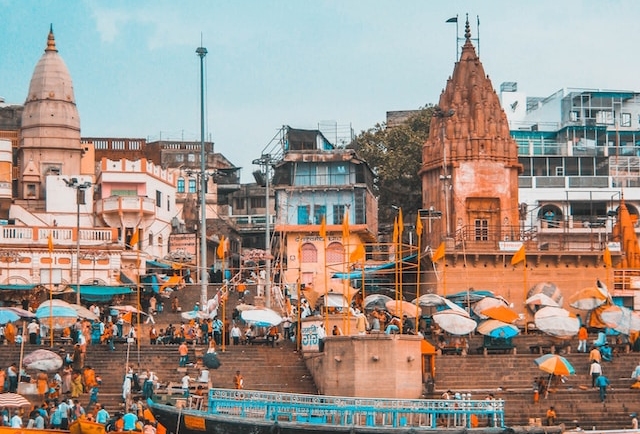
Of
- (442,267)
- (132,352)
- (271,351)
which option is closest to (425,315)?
(442,267)

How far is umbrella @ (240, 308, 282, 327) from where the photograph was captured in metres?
39.6

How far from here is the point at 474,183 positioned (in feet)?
170

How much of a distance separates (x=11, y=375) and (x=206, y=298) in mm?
11276

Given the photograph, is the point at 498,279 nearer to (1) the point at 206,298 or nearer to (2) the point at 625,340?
(2) the point at 625,340

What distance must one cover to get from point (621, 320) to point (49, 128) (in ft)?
102

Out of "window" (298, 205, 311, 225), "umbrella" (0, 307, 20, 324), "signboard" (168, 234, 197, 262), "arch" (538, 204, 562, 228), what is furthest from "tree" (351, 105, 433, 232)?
"umbrella" (0, 307, 20, 324)

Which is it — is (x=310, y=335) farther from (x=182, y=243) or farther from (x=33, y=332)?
(x=182, y=243)

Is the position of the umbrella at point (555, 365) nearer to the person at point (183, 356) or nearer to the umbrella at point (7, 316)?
the person at point (183, 356)

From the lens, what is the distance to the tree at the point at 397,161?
64.4 metres

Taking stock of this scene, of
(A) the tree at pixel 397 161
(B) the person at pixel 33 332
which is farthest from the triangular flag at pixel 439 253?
(A) the tree at pixel 397 161

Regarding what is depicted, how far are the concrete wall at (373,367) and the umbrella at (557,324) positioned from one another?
4993mm

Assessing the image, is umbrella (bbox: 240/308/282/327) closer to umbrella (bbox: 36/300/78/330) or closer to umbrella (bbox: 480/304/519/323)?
umbrella (bbox: 36/300/78/330)

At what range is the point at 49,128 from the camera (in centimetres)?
6162

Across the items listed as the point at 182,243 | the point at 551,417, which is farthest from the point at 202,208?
the point at 551,417
